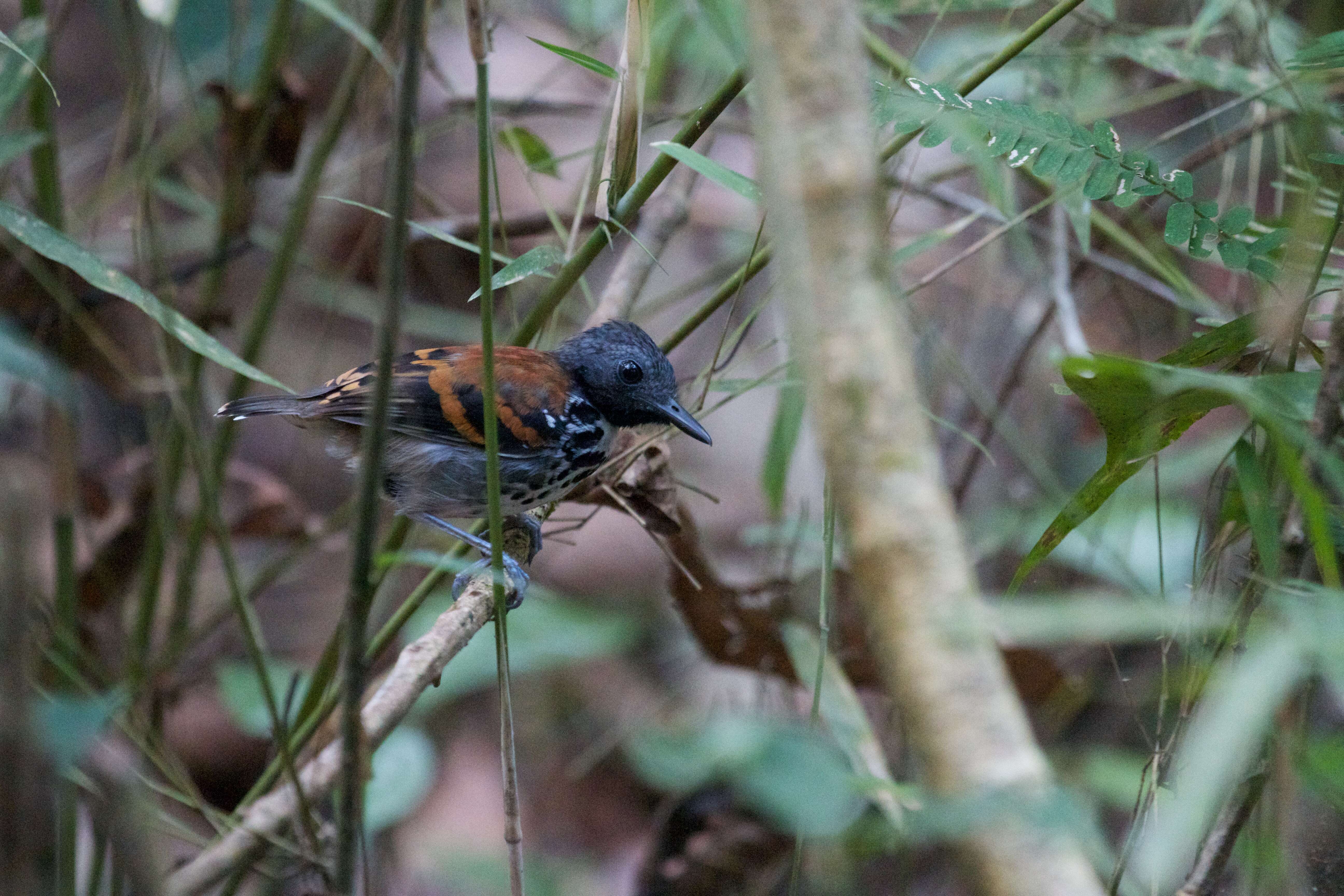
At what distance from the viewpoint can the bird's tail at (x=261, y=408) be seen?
3.29 meters

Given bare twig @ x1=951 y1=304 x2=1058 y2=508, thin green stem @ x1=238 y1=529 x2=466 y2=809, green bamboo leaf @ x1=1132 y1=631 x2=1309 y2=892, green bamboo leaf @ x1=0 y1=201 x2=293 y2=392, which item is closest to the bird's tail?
thin green stem @ x1=238 y1=529 x2=466 y2=809

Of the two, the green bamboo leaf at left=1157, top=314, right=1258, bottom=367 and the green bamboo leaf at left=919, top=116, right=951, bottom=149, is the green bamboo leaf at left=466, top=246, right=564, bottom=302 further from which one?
the green bamboo leaf at left=1157, top=314, right=1258, bottom=367

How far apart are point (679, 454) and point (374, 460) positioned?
5.15 meters

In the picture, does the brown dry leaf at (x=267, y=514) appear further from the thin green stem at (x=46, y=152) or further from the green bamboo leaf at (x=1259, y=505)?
the green bamboo leaf at (x=1259, y=505)

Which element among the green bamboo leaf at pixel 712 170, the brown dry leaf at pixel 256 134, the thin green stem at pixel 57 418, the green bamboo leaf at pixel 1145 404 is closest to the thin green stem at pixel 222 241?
the brown dry leaf at pixel 256 134

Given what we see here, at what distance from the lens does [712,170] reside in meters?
2.02

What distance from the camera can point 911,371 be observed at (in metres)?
1.02

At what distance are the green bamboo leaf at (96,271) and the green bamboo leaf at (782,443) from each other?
1471 mm

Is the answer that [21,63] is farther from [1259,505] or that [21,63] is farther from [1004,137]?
[1259,505]

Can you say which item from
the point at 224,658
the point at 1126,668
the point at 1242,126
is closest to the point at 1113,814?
the point at 1126,668

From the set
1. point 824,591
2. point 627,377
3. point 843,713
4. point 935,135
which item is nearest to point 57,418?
point 627,377

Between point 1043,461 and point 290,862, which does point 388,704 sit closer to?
point 290,862

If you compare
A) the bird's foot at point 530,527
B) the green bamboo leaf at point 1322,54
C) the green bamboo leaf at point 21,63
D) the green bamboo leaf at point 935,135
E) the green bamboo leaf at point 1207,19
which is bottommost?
the bird's foot at point 530,527

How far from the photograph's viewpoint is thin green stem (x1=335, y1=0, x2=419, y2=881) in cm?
124
